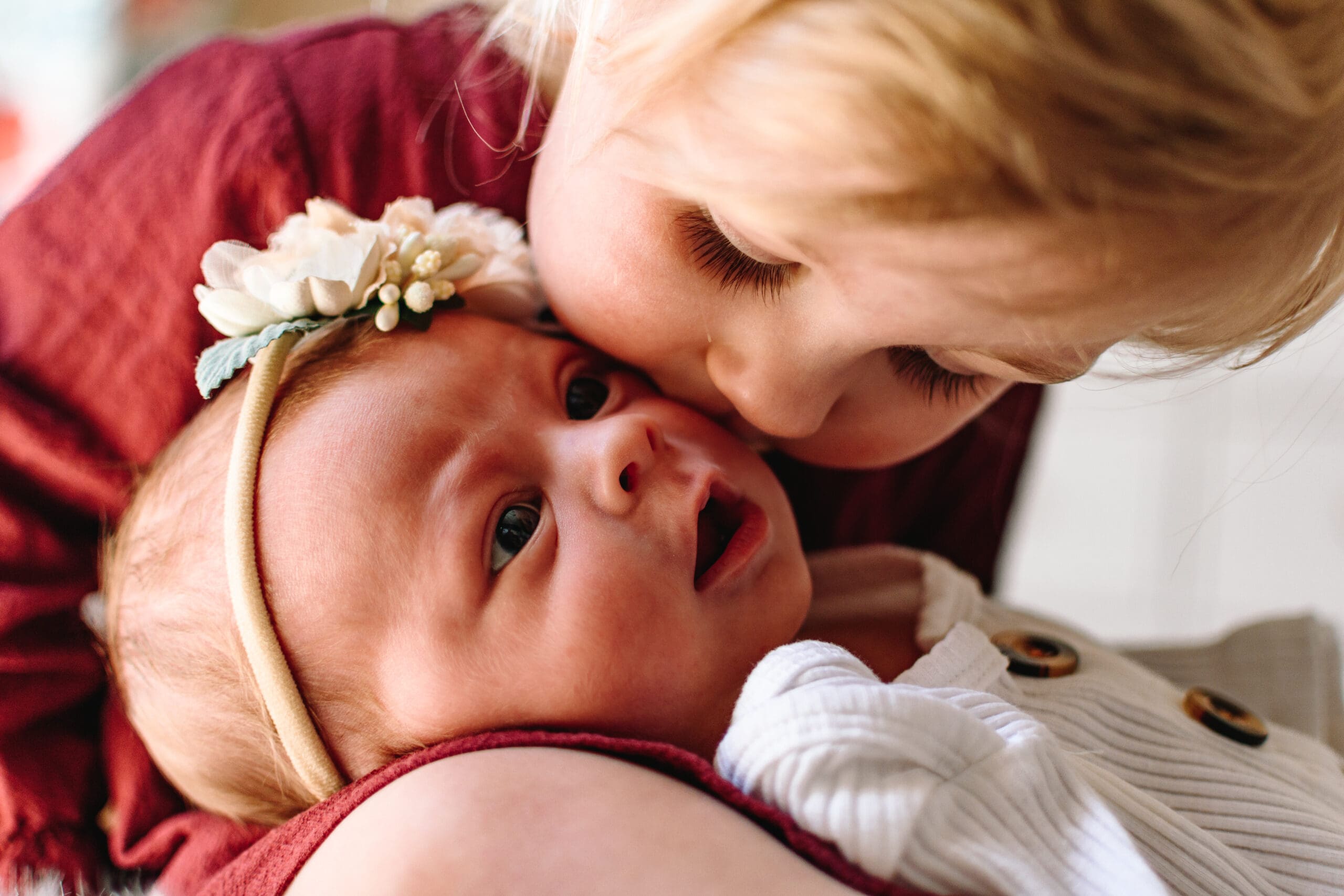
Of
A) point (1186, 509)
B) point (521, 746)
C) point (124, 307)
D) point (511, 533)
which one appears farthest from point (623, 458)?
point (1186, 509)

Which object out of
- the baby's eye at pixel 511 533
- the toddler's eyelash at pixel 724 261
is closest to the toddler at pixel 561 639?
the baby's eye at pixel 511 533

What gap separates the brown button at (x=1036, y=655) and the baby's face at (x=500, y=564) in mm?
190

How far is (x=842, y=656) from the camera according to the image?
0.61 metres

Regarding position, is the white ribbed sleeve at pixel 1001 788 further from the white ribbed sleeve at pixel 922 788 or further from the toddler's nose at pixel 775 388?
the toddler's nose at pixel 775 388

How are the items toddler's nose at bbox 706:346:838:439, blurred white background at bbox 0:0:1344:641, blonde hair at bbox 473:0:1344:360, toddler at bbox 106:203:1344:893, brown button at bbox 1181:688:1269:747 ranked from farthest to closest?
blurred white background at bbox 0:0:1344:641, brown button at bbox 1181:688:1269:747, toddler's nose at bbox 706:346:838:439, toddler at bbox 106:203:1344:893, blonde hair at bbox 473:0:1344:360

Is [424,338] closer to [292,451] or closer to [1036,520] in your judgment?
[292,451]

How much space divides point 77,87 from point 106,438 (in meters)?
1.09

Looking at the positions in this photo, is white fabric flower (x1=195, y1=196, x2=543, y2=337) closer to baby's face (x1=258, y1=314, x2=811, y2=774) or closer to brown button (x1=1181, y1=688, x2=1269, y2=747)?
baby's face (x1=258, y1=314, x2=811, y2=774)

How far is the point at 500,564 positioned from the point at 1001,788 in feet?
1.06

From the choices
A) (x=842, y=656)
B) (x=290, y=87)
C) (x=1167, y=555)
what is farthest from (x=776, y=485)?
(x=1167, y=555)

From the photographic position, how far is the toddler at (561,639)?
56 cm

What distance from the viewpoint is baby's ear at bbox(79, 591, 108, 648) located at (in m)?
0.83

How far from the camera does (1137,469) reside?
1.88 metres

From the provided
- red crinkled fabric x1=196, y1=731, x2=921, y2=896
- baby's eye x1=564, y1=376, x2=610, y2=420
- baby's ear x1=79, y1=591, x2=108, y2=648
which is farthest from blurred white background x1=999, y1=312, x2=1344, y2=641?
baby's ear x1=79, y1=591, x2=108, y2=648
